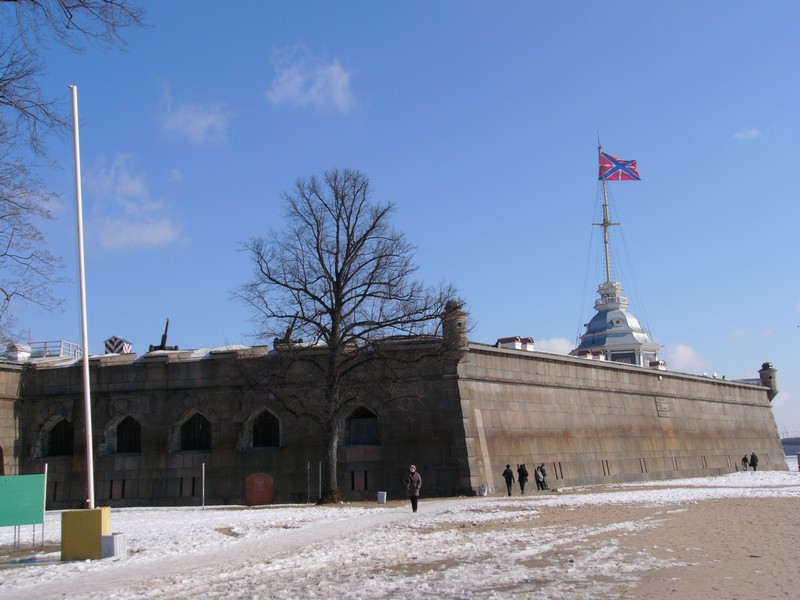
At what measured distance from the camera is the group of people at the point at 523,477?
33750 mm

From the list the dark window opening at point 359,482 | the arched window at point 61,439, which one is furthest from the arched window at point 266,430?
the arched window at point 61,439

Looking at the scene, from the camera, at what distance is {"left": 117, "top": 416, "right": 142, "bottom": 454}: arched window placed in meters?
37.0

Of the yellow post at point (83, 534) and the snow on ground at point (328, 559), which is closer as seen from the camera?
the snow on ground at point (328, 559)

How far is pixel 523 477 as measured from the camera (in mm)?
34438

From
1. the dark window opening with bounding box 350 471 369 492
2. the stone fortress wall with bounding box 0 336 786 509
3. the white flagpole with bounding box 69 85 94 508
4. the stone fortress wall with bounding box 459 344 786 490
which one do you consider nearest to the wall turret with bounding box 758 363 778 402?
the stone fortress wall with bounding box 459 344 786 490

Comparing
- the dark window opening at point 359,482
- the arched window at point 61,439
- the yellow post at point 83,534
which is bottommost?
the yellow post at point 83,534

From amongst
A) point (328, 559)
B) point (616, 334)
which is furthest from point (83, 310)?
point (616, 334)

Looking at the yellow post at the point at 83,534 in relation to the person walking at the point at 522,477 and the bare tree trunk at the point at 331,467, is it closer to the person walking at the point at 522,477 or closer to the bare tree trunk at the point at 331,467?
the bare tree trunk at the point at 331,467

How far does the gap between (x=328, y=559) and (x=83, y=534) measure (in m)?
4.98

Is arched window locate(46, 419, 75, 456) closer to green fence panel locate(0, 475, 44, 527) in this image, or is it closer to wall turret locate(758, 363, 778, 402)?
green fence panel locate(0, 475, 44, 527)

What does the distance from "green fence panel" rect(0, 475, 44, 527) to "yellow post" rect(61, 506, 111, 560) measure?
5.39 ft

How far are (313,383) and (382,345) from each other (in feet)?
10.1

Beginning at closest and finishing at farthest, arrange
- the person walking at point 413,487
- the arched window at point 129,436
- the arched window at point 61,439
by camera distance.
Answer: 1. the person walking at point 413,487
2. the arched window at point 129,436
3. the arched window at point 61,439

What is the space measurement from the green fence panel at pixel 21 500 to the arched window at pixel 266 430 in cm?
1835
